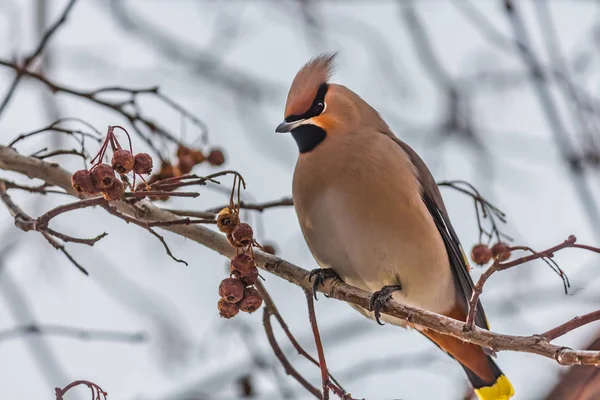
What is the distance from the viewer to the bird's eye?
380cm

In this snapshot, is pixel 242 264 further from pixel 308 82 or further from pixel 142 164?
pixel 308 82

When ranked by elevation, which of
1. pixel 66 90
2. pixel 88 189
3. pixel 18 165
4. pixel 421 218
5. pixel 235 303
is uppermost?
pixel 66 90

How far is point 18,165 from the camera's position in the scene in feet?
9.43

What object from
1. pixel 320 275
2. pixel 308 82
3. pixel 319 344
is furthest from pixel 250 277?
pixel 308 82

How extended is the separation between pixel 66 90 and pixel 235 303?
1209mm

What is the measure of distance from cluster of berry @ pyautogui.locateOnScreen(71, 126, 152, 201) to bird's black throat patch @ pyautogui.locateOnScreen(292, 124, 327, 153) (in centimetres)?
147

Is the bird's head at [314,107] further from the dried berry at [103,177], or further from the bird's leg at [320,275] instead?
the dried berry at [103,177]

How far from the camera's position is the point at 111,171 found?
2.25 m

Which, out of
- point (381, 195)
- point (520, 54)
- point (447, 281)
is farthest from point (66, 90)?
point (520, 54)

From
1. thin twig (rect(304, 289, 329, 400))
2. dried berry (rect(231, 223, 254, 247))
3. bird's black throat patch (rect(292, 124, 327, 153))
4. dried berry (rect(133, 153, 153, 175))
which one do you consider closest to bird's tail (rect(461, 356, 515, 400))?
bird's black throat patch (rect(292, 124, 327, 153))

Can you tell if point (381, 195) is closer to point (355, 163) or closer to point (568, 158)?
point (355, 163)

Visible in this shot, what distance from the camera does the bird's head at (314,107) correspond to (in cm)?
370

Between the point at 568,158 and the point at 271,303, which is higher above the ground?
the point at 568,158

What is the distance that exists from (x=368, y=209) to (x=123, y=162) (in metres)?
1.43
